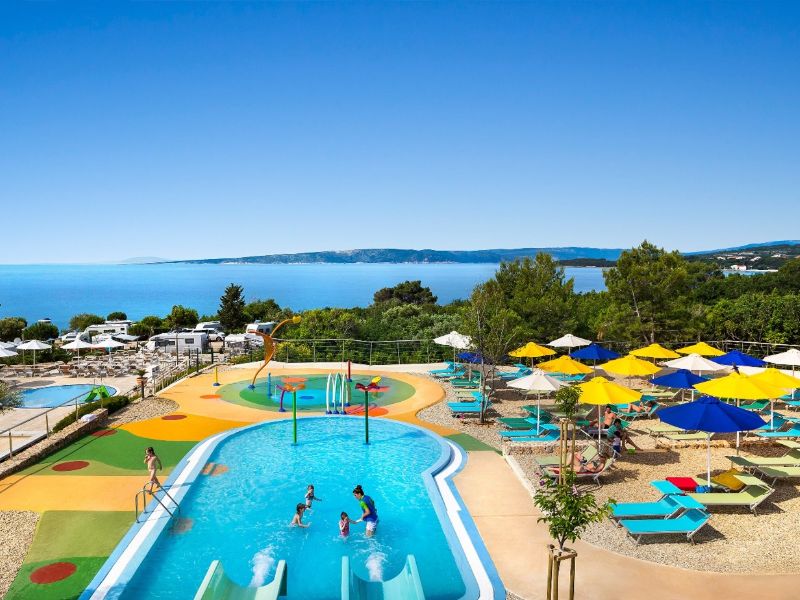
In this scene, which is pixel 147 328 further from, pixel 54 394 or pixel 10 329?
pixel 54 394

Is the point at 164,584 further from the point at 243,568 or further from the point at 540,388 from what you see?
the point at 540,388

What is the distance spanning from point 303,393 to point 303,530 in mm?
11730

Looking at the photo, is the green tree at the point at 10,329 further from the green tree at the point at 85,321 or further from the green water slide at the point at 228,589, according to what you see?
the green water slide at the point at 228,589

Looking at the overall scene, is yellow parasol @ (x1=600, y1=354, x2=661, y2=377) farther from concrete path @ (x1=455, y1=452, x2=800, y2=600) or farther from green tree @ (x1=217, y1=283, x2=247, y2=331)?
green tree @ (x1=217, y1=283, x2=247, y2=331)

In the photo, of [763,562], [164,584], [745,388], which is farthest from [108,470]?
[745,388]

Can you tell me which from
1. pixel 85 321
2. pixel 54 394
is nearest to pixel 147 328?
pixel 85 321

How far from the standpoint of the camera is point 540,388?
48.5 ft

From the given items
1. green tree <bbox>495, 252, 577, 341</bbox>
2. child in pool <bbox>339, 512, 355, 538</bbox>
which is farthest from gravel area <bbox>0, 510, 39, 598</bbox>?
green tree <bbox>495, 252, 577, 341</bbox>

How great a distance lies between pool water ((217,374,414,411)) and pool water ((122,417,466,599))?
12.8 ft

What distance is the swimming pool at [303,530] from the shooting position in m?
8.49

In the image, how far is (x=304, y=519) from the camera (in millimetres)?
10695

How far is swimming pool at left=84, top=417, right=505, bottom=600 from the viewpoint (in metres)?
8.49

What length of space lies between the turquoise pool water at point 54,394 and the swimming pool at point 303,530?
10.2m

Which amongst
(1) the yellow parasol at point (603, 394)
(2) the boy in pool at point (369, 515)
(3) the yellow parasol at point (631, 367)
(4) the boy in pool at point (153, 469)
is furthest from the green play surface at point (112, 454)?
(3) the yellow parasol at point (631, 367)
